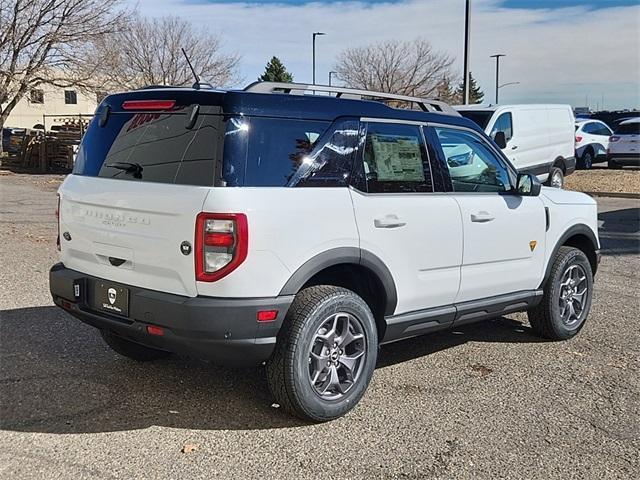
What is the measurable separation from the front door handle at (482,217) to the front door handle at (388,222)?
727 mm

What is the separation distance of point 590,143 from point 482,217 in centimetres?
1986

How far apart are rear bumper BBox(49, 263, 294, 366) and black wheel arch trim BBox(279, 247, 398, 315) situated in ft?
0.31

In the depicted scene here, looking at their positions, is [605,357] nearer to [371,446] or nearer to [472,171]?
[472,171]

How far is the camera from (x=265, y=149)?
3732mm

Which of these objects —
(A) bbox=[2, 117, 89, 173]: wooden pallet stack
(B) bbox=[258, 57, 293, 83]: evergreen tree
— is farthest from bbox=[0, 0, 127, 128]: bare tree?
(B) bbox=[258, 57, 293, 83]: evergreen tree

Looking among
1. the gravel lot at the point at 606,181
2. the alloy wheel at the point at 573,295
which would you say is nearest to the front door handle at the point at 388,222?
the alloy wheel at the point at 573,295

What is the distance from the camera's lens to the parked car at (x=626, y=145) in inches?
854

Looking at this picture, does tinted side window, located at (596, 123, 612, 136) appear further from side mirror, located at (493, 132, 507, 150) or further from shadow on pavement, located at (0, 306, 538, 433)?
shadow on pavement, located at (0, 306, 538, 433)

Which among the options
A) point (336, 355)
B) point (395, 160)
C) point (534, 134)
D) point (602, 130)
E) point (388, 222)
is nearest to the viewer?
point (336, 355)

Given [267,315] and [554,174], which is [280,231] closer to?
[267,315]

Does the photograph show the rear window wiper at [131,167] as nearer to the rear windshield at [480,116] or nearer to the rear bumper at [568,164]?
the rear windshield at [480,116]

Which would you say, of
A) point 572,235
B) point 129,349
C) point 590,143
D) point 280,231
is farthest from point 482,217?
point 590,143

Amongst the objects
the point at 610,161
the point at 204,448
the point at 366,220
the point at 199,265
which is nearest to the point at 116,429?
the point at 204,448

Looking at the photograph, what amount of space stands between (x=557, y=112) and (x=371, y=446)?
13.1 metres
